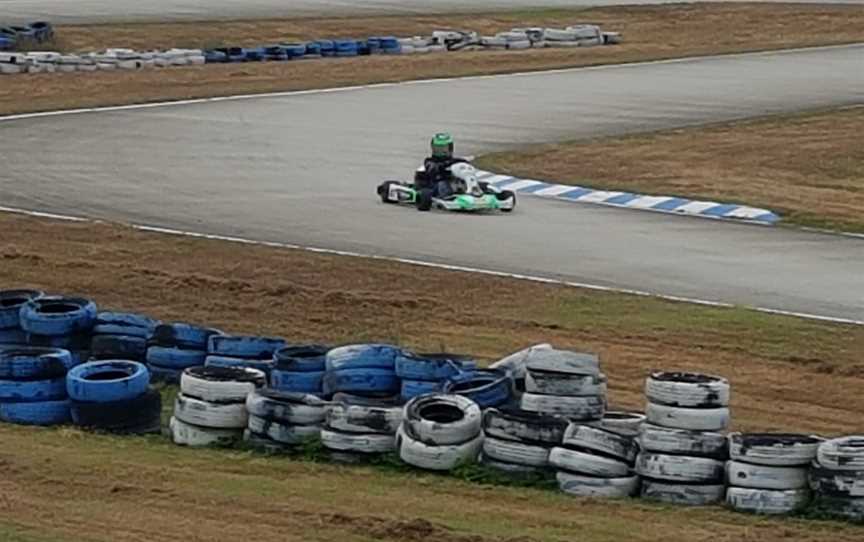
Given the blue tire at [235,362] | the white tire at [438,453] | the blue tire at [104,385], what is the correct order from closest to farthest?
1. the white tire at [438,453]
2. the blue tire at [104,385]
3. the blue tire at [235,362]

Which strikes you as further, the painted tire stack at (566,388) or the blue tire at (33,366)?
the blue tire at (33,366)

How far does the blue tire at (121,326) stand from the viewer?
15.1 metres

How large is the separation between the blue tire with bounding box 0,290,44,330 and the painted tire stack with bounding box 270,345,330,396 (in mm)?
2841

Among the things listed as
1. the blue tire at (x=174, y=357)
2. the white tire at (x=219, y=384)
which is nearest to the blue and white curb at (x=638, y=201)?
the blue tire at (x=174, y=357)

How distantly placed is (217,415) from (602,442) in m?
2.85

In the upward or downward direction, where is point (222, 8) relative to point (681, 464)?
downward

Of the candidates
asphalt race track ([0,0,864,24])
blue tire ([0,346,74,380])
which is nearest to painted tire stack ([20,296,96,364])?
blue tire ([0,346,74,380])

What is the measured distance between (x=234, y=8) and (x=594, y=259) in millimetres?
38969

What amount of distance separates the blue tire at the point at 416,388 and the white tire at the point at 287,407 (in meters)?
0.87

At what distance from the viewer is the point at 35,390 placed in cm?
1376

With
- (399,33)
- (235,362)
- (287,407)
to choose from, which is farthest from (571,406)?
(399,33)

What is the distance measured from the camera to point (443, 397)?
1255 cm

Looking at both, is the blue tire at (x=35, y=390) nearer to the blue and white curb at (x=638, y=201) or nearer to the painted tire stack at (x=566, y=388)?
the painted tire stack at (x=566, y=388)

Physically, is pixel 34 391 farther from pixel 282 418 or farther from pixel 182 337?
pixel 282 418
